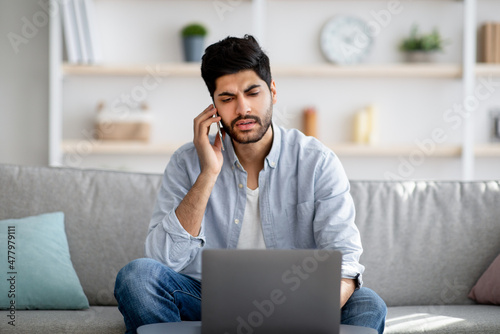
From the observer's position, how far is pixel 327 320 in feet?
3.92

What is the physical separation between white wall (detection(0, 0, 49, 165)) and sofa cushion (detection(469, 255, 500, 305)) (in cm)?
273

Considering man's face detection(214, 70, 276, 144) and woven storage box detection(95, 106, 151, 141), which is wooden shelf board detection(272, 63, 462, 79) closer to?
woven storage box detection(95, 106, 151, 141)

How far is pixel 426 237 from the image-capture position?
2170mm

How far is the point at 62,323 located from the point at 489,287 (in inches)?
55.9

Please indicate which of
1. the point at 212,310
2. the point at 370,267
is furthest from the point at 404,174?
the point at 212,310

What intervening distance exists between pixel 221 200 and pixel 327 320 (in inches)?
30.0

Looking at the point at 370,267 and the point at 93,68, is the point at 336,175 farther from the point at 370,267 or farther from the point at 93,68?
the point at 93,68

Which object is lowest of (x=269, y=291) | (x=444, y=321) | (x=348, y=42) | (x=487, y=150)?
(x=444, y=321)

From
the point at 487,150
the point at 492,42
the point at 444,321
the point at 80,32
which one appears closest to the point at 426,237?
the point at 444,321

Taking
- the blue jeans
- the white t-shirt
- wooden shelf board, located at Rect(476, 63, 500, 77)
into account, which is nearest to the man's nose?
the white t-shirt

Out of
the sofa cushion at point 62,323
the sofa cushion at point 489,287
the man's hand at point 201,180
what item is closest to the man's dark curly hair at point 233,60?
the man's hand at point 201,180

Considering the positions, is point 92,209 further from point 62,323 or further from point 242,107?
point 242,107

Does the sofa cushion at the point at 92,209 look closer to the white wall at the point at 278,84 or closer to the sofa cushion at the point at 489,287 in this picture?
the sofa cushion at the point at 489,287

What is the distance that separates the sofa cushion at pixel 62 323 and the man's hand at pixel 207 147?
53cm
